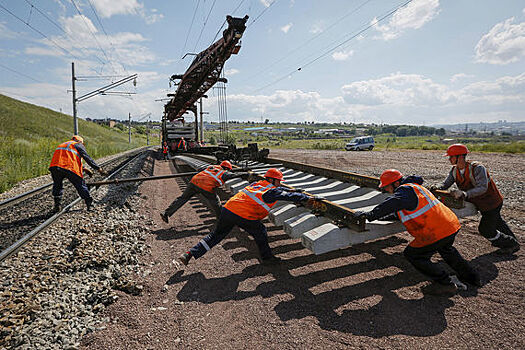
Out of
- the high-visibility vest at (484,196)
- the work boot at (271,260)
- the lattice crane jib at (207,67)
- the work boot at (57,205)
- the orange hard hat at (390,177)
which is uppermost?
the lattice crane jib at (207,67)

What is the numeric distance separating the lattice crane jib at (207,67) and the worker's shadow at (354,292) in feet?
25.6

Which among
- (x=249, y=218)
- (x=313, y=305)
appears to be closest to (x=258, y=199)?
(x=249, y=218)

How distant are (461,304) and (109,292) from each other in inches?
150

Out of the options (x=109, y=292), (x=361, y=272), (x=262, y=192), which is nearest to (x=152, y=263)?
(x=109, y=292)

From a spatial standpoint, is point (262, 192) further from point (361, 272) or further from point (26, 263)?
point (26, 263)

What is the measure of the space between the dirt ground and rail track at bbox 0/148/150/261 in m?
A: 2.07

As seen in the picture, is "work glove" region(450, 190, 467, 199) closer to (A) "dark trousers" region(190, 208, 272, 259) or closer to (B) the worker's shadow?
(B) the worker's shadow

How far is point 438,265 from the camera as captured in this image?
3.29 meters

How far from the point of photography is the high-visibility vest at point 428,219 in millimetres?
3146

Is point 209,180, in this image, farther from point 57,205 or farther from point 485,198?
point 485,198

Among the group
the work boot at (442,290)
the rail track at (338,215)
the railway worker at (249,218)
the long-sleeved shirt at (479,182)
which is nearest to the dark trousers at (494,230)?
the rail track at (338,215)

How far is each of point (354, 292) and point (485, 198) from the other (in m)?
2.52

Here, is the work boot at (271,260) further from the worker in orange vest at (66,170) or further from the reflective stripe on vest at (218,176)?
the worker in orange vest at (66,170)

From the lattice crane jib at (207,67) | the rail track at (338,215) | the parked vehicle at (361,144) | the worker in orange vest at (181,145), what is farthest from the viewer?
the parked vehicle at (361,144)
